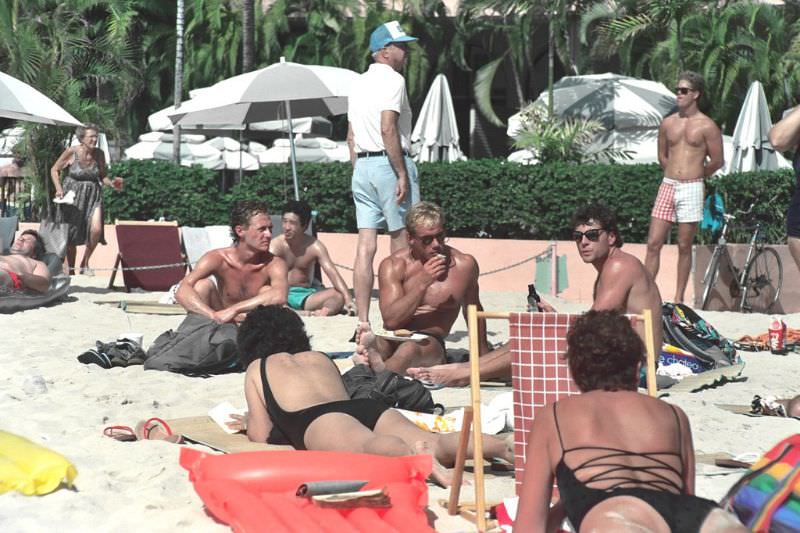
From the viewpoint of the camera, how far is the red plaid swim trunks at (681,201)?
30.6 feet

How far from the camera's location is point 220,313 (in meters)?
7.50

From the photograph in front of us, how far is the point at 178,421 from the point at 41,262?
502 centimetres

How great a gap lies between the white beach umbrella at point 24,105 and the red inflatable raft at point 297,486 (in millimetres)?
7548

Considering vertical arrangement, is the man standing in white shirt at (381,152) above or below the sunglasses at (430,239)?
above

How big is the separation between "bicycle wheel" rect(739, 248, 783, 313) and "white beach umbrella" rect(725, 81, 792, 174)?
3.98 meters

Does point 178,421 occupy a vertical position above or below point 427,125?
below

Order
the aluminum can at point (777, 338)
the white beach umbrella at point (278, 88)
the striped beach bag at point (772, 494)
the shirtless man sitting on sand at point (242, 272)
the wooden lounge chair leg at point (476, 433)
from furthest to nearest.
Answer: the white beach umbrella at point (278, 88)
the aluminum can at point (777, 338)
the shirtless man sitting on sand at point (242, 272)
the wooden lounge chair leg at point (476, 433)
the striped beach bag at point (772, 494)

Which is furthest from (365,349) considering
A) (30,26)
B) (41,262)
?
(30,26)

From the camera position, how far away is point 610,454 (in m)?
3.14

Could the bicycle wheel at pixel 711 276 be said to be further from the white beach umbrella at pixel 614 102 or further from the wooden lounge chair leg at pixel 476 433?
the wooden lounge chair leg at pixel 476 433

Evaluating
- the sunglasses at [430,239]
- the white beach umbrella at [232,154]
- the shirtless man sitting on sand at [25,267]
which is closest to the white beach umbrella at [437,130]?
the white beach umbrella at [232,154]

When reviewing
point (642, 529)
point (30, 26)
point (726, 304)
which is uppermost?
point (30, 26)

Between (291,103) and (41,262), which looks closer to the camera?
(41,262)

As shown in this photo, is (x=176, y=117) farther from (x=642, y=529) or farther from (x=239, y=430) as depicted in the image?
(x=642, y=529)
